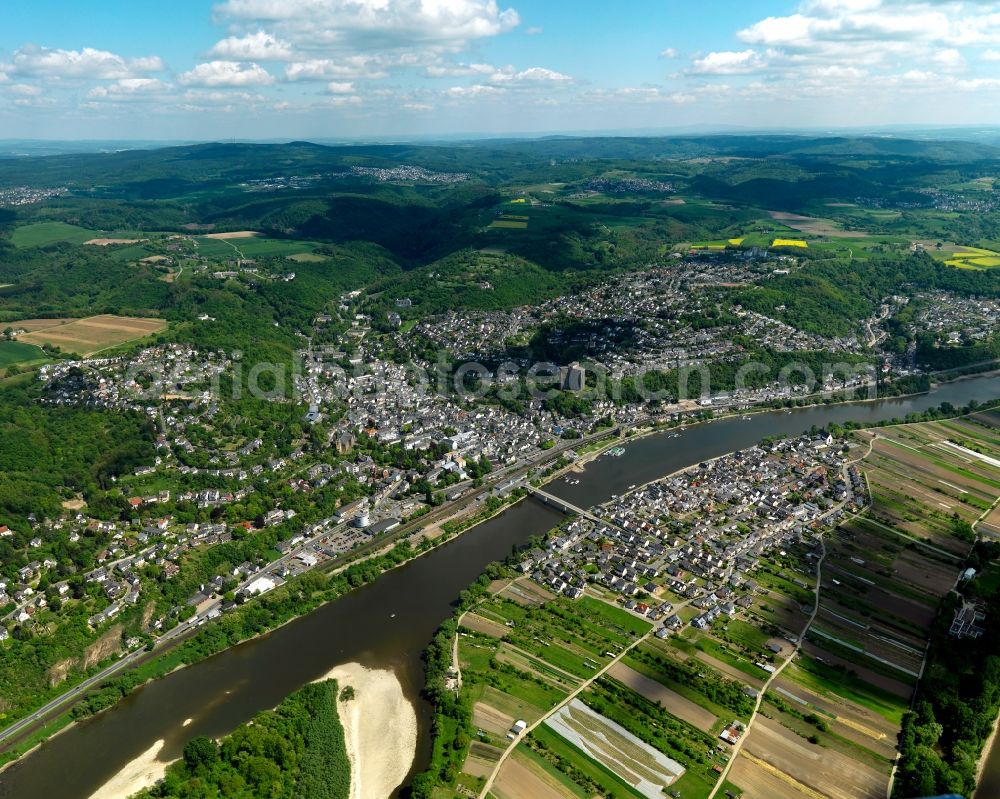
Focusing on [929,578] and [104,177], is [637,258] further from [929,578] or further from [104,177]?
[104,177]

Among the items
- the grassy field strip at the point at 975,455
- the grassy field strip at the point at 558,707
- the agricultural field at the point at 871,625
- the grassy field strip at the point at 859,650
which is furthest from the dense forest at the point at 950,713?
the grassy field strip at the point at 975,455

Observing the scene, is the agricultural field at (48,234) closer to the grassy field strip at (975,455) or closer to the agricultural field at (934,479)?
the agricultural field at (934,479)

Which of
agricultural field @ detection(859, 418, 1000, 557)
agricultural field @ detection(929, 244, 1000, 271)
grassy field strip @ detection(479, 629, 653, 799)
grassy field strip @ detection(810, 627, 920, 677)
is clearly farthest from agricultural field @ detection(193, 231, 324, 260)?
grassy field strip @ detection(810, 627, 920, 677)

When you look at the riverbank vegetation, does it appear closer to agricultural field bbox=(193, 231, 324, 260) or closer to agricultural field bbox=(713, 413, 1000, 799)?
agricultural field bbox=(713, 413, 1000, 799)

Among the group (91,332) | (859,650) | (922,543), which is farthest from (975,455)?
(91,332)

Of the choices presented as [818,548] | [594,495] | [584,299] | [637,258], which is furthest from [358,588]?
[637,258]
